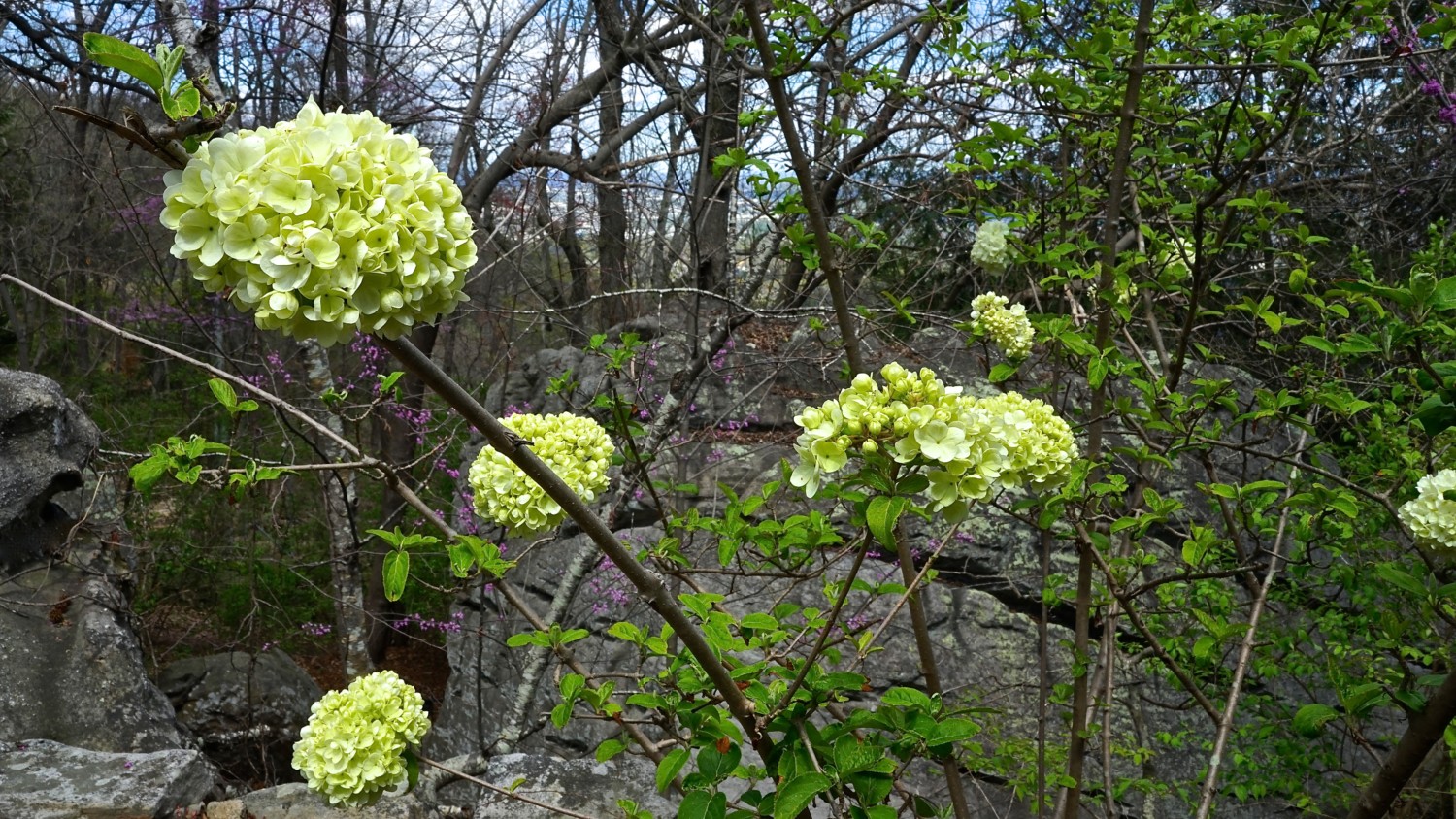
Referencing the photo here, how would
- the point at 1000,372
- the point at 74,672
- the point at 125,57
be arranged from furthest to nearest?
1. the point at 74,672
2. the point at 1000,372
3. the point at 125,57

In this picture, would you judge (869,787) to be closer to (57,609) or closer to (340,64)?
(57,609)

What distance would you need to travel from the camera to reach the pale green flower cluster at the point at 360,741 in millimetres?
2018

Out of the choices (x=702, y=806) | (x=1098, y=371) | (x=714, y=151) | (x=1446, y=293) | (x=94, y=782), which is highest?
(x=714, y=151)

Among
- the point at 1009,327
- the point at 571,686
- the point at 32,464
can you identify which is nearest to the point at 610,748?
the point at 571,686

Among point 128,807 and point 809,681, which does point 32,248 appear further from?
point 809,681

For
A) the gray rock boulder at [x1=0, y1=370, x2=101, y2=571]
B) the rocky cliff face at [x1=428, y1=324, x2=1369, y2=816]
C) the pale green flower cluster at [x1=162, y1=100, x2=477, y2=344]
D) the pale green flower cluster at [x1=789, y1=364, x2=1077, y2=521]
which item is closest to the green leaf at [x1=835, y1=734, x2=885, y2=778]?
the pale green flower cluster at [x1=789, y1=364, x2=1077, y2=521]

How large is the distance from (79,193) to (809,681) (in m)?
10.8

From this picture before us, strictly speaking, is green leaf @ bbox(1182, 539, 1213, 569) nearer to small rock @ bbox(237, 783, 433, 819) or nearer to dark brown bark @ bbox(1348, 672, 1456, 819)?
dark brown bark @ bbox(1348, 672, 1456, 819)

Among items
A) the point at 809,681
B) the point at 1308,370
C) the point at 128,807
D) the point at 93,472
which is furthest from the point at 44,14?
the point at 1308,370

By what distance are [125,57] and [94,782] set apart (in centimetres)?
367

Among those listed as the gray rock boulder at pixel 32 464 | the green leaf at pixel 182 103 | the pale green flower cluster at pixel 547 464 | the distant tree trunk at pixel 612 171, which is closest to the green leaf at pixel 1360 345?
the pale green flower cluster at pixel 547 464

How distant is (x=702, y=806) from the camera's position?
1.36 meters

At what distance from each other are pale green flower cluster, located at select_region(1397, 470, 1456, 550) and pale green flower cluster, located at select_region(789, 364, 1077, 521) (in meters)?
1.52

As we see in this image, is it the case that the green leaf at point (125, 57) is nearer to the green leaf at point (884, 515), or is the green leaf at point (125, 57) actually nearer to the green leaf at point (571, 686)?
the green leaf at point (884, 515)
